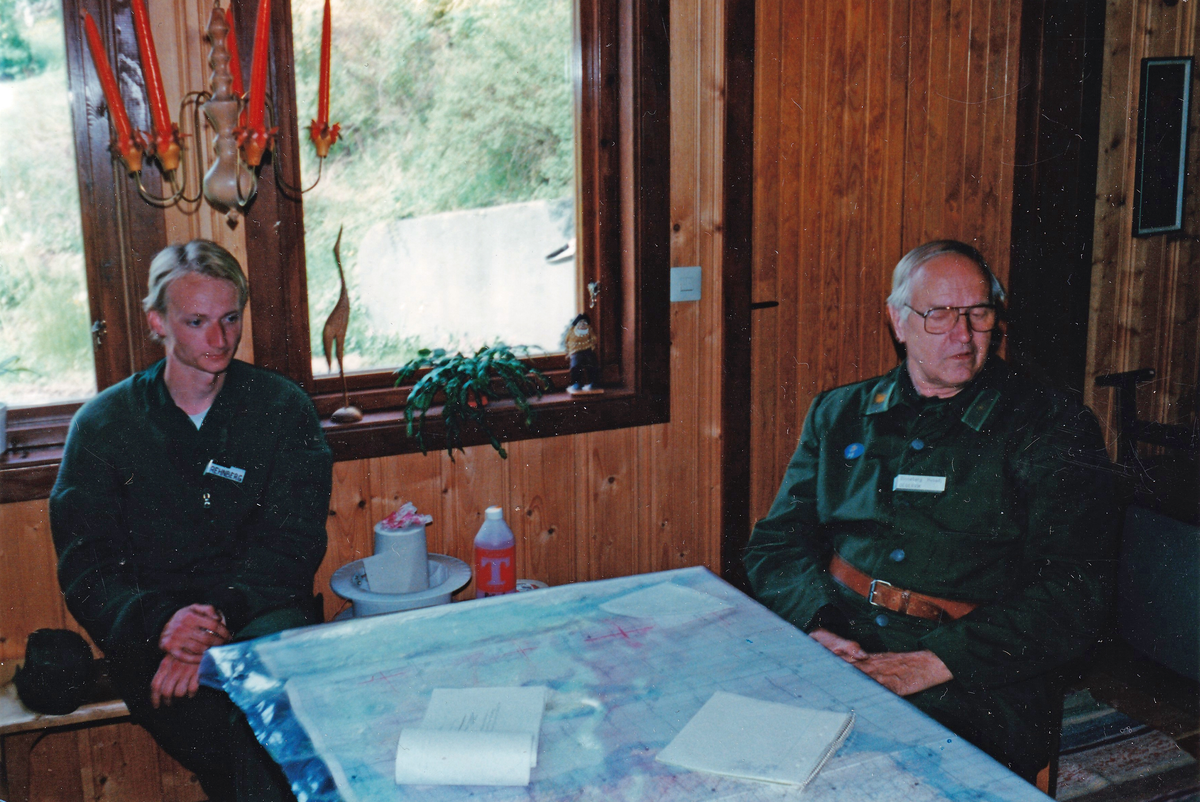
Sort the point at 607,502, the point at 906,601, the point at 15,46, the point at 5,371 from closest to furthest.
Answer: the point at 906,601 < the point at 15,46 < the point at 5,371 < the point at 607,502

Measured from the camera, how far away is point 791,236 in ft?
9.95

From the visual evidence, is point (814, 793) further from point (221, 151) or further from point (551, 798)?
point (221, 151)

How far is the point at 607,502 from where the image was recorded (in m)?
2.87

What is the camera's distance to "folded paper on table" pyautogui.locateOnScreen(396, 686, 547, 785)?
113 centimetres

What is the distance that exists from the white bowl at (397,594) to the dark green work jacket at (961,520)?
0.75 meters

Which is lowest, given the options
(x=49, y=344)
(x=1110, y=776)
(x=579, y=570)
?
(x=1110, y=776)

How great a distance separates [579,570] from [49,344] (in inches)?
58.3

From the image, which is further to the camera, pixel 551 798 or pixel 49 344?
pixel 49 344

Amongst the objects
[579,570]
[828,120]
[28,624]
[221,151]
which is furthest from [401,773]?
[828,120]

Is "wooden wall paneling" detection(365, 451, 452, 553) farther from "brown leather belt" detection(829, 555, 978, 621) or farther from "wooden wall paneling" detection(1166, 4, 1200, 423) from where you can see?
"wooden wall paneling" detection(1166, 4, 1200, 423)

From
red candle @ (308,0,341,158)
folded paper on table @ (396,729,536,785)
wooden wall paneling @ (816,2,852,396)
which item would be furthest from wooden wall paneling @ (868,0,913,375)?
folded paper on table @ (396,729,536,785)

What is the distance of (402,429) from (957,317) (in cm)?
138

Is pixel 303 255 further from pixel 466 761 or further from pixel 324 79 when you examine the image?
pixel 466 761

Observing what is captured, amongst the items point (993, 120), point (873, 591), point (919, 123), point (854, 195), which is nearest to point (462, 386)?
point (873, 591)
